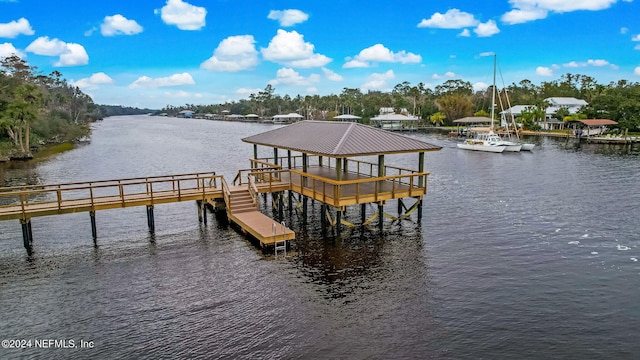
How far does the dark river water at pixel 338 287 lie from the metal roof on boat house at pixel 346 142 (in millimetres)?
4232

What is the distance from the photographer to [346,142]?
21016mm

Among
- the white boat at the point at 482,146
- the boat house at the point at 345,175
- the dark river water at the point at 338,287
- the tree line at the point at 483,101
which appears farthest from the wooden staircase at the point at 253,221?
the tree line at the point at 483,101

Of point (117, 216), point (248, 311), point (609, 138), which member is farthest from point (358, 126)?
point (609, 138)

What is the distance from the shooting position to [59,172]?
141ft

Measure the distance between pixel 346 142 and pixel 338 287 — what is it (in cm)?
793

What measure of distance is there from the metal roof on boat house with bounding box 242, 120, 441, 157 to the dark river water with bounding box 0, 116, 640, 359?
4.23 metres

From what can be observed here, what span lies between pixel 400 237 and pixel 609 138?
67507 mm

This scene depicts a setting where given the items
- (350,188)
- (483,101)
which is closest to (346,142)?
(350,188)

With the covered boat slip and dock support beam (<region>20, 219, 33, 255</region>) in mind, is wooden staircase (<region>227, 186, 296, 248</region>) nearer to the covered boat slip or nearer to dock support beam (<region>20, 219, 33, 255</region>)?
the covered boat slip

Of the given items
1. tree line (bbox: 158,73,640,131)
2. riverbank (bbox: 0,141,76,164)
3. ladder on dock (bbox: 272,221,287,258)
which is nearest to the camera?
ladder on dock (bbox: 272,221,287,258)

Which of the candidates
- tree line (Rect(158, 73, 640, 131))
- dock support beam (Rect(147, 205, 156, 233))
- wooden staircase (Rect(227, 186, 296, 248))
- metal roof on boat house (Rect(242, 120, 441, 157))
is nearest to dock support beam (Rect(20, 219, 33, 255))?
dock support beam (Rect(147, 205, 156, 233))

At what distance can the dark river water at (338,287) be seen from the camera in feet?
39.9

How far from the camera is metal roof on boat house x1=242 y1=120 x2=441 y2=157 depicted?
20.4 m

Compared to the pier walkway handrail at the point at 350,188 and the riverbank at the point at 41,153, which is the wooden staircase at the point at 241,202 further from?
the riverbank at the point at 41,153
